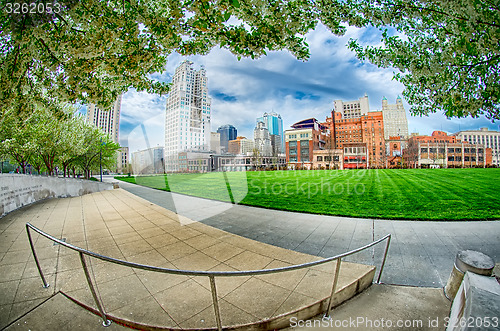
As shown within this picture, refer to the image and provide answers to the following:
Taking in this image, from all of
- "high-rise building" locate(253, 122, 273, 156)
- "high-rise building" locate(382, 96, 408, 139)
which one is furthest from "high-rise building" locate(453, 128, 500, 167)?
"high-rise building" locate(253, 122, 273, 156)

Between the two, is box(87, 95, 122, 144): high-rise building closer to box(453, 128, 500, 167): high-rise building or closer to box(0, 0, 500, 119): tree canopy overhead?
box(0, 0, 500, 119): tree canopy overhead

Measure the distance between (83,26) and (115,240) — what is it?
534 cm

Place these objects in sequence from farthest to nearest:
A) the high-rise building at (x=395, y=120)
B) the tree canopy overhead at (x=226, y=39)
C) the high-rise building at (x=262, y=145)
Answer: the high-rise building at (x=395, y=120) → the high-rise building at (x=262, y=145) → the tree canopy overhead at (x=226, y=39)

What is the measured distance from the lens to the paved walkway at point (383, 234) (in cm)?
404

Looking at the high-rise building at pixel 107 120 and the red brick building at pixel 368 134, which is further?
the red brick building at pixel 368 134

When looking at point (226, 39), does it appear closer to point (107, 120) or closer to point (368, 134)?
point (107, 120)

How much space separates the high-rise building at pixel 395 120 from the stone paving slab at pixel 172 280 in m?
184

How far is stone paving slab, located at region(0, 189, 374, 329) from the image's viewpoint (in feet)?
8.80

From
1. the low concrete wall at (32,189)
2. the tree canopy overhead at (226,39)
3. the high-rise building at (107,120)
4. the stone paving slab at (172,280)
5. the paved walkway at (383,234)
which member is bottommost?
the paved walkway at (383,234)

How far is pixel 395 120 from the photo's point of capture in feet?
514

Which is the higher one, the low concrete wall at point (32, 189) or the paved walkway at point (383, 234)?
the low concrete wall at point (32, 189)

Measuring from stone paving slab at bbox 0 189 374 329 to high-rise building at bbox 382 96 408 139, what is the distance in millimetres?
183884

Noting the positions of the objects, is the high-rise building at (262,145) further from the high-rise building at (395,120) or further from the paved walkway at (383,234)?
the paved walkway at (383,234)

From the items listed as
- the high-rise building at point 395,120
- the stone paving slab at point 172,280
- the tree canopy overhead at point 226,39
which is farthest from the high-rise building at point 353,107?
the stone paving slab at point 172,280
